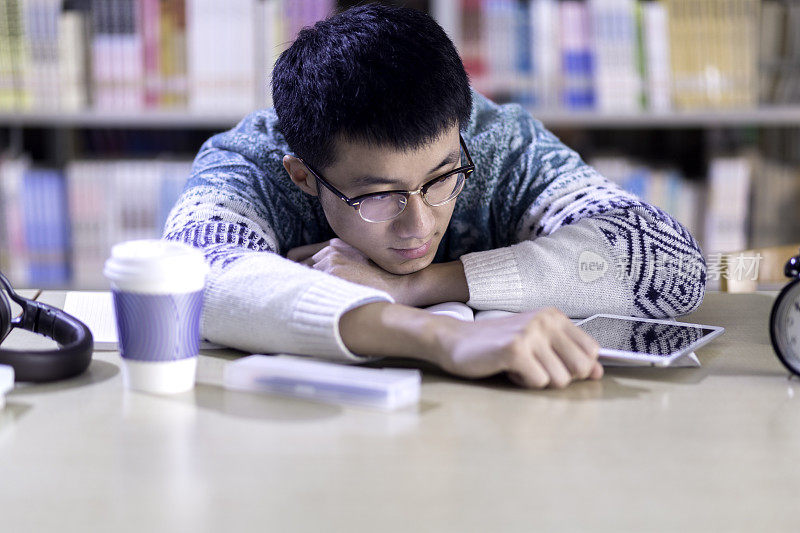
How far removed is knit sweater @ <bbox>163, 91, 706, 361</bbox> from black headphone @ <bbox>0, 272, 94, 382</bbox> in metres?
0.13

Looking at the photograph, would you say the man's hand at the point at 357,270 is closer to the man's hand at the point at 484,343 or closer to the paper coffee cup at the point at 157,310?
the man's hand at the point at 484,343

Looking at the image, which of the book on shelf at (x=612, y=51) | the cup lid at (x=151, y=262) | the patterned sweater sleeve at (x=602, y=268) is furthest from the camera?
the book on shelf at (x=612, y=51)

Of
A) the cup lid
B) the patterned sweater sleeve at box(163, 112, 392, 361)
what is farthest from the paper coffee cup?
the patterned sweater sleeve at box(163, 112, 392, 361)

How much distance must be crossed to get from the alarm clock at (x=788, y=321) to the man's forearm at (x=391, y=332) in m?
0.30

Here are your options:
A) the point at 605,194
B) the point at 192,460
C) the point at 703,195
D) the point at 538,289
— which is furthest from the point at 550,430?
the point at 703,195

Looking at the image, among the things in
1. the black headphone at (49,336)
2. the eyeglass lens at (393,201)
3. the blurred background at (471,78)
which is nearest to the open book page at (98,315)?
the black headphone at (49,336)

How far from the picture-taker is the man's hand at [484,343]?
0.82 m

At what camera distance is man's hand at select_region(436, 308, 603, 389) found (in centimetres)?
81

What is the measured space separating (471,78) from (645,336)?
141cm

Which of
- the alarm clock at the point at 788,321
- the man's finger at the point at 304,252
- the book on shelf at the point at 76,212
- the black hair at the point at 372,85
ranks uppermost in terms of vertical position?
the black hair at the point at 372,85

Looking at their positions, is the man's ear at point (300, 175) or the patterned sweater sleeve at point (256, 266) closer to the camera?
the patterned sweater sleeve at point (256, 266)

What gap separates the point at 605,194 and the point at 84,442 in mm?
837

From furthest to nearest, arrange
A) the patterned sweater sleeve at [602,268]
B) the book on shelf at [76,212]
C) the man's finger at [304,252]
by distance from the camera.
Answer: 1. the book on shelf at [76,212]
2. the man's finger at [304,252]
3. the patterned sweater sleeve at [602,268]

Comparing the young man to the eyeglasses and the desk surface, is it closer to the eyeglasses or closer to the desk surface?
the eyeglasses
